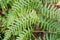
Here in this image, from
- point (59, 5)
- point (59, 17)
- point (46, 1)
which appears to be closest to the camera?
point (59, 17)

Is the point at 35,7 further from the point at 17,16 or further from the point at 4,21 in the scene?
the point at 4,21

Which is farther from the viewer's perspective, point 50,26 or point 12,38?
point 12,38

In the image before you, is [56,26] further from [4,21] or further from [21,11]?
[4,21]

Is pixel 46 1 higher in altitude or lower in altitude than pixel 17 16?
higher

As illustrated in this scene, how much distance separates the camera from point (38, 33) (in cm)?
203

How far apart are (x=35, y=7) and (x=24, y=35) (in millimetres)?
276

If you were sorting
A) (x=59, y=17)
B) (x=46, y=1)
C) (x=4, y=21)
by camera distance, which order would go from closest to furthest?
1. (x=59, y=17)
2. (x=46, y=1)
3. (x=4, y=21)

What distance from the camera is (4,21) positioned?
1.96m

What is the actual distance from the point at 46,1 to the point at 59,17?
9.0 inches

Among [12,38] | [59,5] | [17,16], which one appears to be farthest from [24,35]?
[59,5]

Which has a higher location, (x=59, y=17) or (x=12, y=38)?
(x=59, y=17)

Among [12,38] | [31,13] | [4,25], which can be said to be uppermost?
[31,13]

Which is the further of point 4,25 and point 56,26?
point 4,25

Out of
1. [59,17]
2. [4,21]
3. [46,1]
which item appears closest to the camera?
[59,17]
